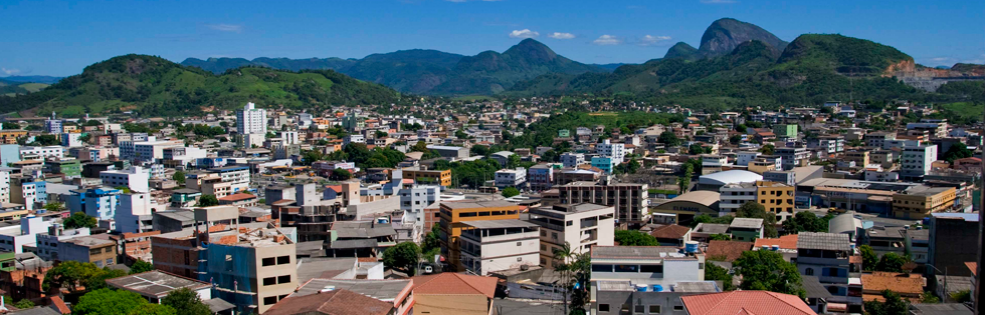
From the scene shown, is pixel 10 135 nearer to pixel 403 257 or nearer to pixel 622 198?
pixel 622 198

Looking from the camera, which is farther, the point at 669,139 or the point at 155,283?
the point at 669,139

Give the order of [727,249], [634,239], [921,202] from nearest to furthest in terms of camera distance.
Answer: [727,249] < [634,239] < [921,202]

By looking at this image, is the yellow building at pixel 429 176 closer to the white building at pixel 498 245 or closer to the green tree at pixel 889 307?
Result: the white building at pixel 498 245

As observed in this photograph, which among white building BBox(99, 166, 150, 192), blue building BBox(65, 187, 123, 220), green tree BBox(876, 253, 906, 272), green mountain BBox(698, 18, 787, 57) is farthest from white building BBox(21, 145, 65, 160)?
green mountain BBox(698, 18, 787, 57)

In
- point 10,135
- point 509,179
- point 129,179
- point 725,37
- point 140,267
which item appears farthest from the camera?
point 725,37

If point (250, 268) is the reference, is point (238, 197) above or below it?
below

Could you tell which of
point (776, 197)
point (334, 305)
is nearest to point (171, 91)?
point (776, 197)

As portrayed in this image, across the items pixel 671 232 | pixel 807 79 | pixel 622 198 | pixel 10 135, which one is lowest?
pixel 671 232

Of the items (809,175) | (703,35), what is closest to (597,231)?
(809,175)

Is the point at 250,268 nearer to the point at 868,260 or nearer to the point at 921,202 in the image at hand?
the point at 868,260
